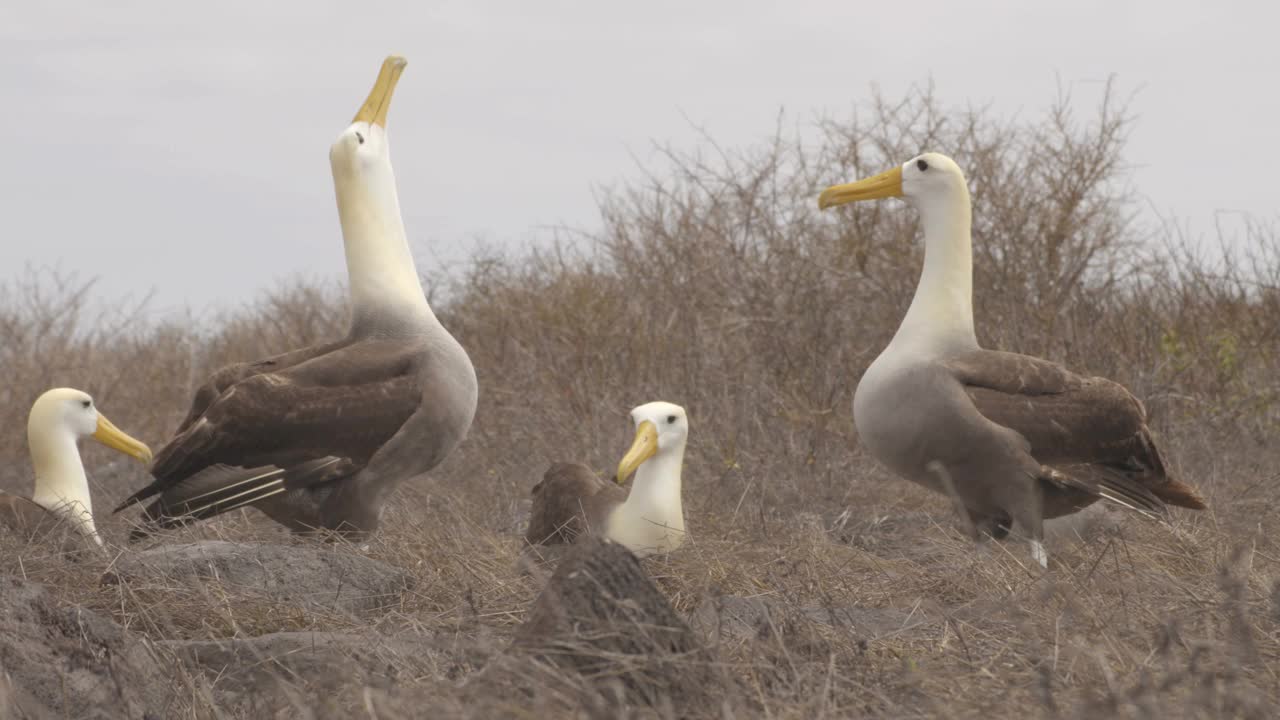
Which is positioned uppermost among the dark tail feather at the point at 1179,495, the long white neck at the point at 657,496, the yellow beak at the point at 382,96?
the yellow beak at the point at 382,96

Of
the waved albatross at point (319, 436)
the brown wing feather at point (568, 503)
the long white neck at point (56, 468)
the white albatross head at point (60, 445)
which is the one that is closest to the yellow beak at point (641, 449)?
the brown wing feather at point (568, 503)

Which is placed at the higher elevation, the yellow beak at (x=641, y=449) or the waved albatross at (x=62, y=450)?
the yellow beak at (x=641, y=449)

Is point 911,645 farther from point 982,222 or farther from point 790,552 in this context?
point 982,222

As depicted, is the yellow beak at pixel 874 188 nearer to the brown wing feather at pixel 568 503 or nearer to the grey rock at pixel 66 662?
the brown wing feather at pixel 568 503

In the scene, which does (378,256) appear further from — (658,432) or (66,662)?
(66,662)

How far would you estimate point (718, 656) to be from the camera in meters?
2.60

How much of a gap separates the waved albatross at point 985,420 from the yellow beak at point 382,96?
2095 millimetres

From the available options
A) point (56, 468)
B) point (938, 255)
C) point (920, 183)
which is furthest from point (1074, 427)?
point (56, 468)

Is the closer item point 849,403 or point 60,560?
point 60,560

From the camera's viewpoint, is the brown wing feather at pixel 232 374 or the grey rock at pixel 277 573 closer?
the grey rock at pixel 277 573

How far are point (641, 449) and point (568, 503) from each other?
0.38m

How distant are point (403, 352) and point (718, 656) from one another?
2.65 m

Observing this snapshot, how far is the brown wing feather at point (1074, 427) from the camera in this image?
494 centimetres

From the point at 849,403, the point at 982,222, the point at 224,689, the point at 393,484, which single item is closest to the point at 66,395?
the point at 393,484
